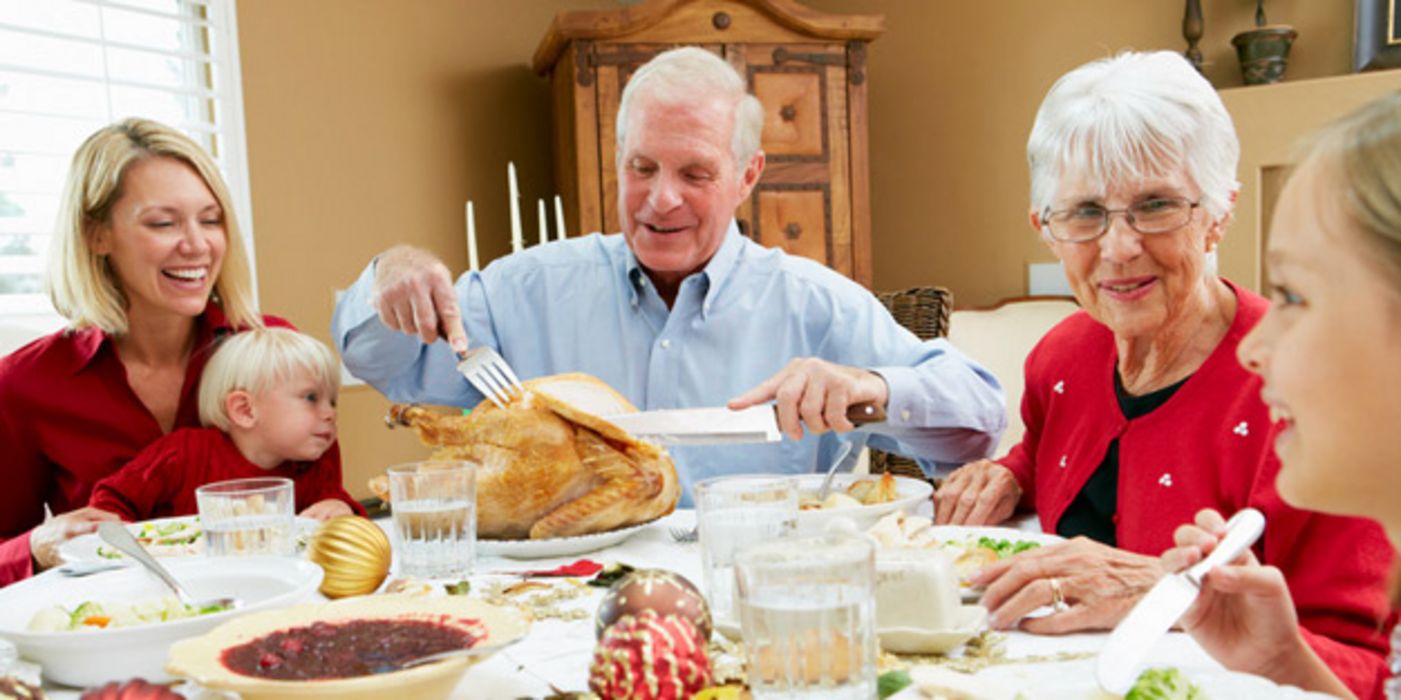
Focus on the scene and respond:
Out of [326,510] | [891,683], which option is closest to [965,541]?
[891,683]

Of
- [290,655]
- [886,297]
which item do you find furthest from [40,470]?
[886,297]

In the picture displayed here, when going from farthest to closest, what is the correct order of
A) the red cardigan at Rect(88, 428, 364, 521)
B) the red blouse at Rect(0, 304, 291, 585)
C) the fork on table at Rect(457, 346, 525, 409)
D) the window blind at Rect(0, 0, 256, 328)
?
the window blind at Rect(0, 0, 256, 328) < the red blouse at Rect(0, 304, 291, 585) < the red cardigan at Rect(88, 428, 364, 521) < the fork on table at Rect(457, 346, 525, 409)

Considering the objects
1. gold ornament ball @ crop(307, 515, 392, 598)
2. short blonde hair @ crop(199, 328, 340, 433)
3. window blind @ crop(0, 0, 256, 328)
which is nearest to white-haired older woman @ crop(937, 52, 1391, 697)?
gold ornament ball @ crop(307, 515, 392, 598)

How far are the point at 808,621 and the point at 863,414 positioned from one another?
837 mm

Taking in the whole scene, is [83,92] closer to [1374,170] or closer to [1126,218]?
[1126,218]

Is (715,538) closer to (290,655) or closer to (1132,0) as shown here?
(290,655)

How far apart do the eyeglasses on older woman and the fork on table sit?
30.0 inches

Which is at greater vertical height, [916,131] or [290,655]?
[916,131]

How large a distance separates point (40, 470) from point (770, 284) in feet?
4.59

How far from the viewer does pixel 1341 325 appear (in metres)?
0.67

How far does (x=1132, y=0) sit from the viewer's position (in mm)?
3744

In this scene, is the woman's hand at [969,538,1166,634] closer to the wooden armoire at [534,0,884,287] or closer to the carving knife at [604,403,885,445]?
the carving knife at [604,403,885,445]

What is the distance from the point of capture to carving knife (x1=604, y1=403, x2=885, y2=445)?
1.40 metres

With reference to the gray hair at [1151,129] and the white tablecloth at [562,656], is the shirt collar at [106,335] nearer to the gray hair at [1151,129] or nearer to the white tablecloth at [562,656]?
the white tablecloth at [562,656]
